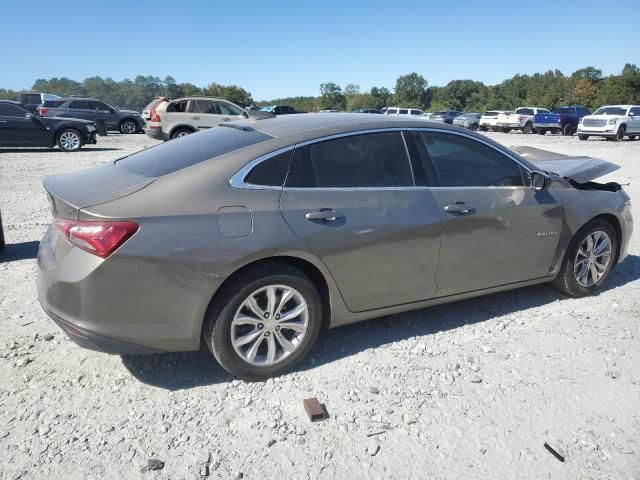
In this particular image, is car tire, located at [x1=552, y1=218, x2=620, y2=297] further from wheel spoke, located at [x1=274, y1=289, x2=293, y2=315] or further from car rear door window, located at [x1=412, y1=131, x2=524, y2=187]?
wheel spoke, located at [x1=274, y1=289, x2=293, y2=315]

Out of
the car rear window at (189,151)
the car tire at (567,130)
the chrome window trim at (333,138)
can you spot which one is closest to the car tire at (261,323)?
the chrome window trim at (333,138)

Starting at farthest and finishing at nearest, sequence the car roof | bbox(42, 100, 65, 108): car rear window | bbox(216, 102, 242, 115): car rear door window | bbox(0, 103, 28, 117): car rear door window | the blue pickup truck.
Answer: the blue pickup truck, bbox(42, 100, 65, 108): car rear window, bbox(216, 102, 242, 115): car rear door window, bbox(0, 103, 28, 117): car rear door window, the car roof

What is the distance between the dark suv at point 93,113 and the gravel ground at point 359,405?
2053 cm

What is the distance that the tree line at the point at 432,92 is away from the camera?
6750cm

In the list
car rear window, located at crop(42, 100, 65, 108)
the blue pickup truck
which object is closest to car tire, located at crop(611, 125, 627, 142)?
the blue pickup truck

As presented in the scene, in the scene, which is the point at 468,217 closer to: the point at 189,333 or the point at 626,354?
the point at 626,354

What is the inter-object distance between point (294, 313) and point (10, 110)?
1484 centimetres

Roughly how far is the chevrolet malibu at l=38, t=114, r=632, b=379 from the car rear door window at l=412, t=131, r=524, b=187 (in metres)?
0.01

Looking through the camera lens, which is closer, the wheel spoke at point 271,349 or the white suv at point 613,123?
the wheel spoke at point 271,349

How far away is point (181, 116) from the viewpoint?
1730cm

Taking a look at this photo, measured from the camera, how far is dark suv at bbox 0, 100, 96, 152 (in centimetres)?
1441

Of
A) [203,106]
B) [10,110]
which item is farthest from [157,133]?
[10,110]

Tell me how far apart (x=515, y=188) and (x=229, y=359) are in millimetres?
2563

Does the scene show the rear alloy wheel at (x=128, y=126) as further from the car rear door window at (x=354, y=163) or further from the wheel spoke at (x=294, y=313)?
the wheel spoke at (x=294, y=313)
